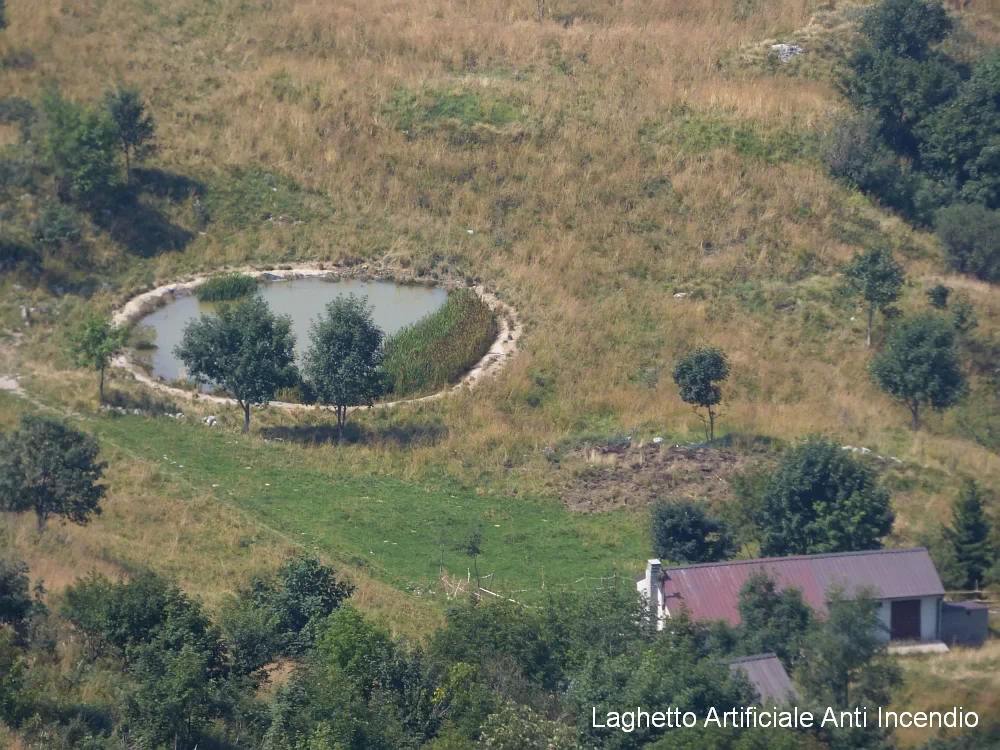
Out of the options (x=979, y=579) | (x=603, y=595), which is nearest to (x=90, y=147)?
(x=603, y=595)

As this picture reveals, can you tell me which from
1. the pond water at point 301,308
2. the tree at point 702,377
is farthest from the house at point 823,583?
the pond water at point 301,308

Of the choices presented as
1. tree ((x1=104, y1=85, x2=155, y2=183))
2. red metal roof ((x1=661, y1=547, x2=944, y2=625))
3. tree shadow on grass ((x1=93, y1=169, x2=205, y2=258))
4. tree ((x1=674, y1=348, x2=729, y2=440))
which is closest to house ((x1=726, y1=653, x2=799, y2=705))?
red metal roof ((x1=661, y1=547, x2=944, y2=625))

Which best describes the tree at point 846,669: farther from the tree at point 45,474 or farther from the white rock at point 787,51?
the white rock at point 787,51

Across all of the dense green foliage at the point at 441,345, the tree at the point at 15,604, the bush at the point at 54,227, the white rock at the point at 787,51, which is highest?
the white rock at the point at 787,51

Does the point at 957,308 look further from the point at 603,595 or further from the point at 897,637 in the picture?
the point at 603,595

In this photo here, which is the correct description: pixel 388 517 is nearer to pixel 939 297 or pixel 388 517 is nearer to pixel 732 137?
pixel 939 297

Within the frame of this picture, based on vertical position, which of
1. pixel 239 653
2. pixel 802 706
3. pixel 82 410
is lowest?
pixel 82 410
